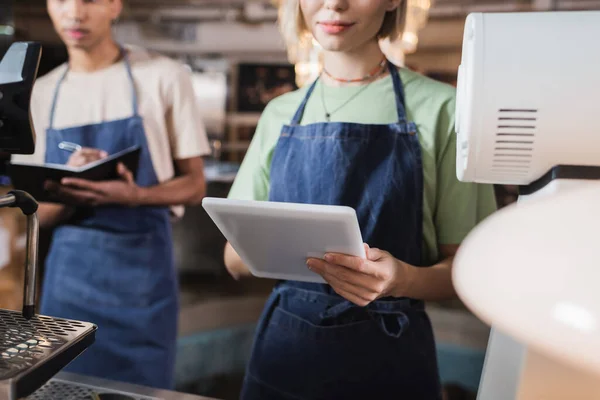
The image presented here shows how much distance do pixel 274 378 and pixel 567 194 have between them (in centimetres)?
115

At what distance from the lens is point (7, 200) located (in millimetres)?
1081

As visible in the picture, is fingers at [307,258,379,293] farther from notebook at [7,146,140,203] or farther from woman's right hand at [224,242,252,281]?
notebook at [7,146,140,203]

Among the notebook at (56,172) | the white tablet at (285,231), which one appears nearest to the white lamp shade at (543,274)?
the white tablet at (285,231)

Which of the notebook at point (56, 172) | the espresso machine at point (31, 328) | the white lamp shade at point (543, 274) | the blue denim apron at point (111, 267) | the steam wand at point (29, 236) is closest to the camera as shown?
the white lamp shade at point (543, 274)

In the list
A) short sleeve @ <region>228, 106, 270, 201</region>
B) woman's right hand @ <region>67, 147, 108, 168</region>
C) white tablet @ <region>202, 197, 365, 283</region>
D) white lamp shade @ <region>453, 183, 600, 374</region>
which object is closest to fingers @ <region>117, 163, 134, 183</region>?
woman's right hand @ <region>67, 147, 108, 168</region>

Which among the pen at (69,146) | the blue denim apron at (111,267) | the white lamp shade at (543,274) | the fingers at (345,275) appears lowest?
the blue denim apron at (111,267)

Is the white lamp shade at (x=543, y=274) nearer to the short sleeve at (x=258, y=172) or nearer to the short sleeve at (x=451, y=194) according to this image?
the short sleeve at (x=451, y=194)

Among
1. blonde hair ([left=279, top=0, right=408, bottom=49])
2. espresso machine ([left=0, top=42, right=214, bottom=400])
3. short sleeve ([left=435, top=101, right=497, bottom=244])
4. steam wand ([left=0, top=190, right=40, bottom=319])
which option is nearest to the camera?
espresso machine ([left=0, top=42, right=214, bottom=400])

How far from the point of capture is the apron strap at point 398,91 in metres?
1.41

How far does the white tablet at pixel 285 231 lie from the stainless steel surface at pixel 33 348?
13.0 inches

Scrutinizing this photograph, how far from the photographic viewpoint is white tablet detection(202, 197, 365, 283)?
1.03 meters

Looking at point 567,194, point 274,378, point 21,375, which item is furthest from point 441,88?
point 21,375

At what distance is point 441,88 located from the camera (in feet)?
4.65

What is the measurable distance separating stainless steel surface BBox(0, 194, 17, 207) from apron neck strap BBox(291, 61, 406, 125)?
2.24 feet
